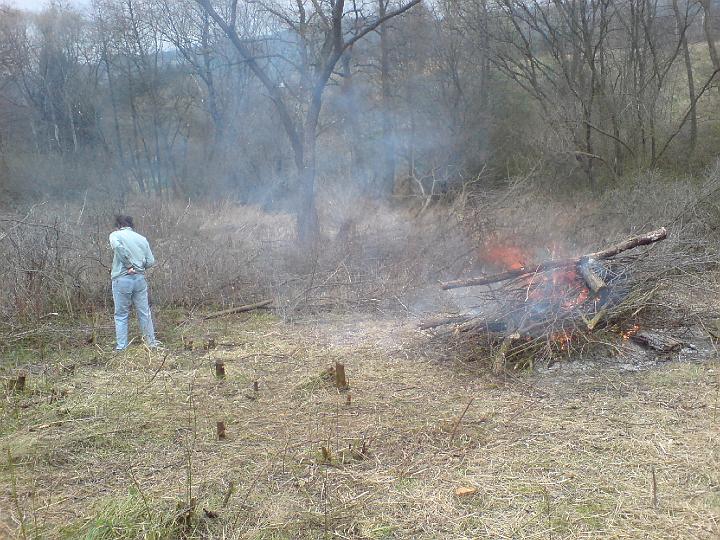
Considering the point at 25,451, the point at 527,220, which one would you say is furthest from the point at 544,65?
the point at 25,451

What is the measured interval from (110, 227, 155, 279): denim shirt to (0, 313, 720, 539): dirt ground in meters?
1.07

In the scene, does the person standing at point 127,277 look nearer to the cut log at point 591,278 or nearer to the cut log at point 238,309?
the cut log at point 238,309

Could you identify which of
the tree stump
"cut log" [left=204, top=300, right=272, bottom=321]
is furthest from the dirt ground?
"cut log" [left=204, top=300, right=272, bottom=321]

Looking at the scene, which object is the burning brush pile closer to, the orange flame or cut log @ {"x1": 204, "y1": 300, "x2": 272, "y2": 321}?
the orange flame

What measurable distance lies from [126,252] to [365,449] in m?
4.20

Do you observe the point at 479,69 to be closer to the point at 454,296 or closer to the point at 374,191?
the point at 374,191

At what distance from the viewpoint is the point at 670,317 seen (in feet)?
22.5

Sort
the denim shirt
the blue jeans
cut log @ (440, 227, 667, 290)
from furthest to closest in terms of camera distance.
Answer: the blue jeans
the denim shirt
cut log @ (440, 227, 667, 290)

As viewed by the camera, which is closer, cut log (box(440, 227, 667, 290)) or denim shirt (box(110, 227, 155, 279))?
cut log (box(440, 227, 667, 290))

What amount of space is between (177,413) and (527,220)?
333 inches

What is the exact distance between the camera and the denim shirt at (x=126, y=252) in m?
7.24

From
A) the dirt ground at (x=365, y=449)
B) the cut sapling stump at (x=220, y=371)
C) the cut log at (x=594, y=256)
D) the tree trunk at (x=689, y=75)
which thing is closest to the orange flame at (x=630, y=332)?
the dirt ground at (x=365, y=449)

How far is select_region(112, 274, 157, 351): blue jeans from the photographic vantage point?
→ 291 inches

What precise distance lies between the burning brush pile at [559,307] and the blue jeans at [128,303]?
3566mm
